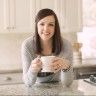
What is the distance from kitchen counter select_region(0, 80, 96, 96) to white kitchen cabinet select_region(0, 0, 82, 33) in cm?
187

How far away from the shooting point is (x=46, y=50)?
1941 millimetres

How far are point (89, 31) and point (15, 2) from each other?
4.25 feet

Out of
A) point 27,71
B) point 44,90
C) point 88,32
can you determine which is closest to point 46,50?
point 27,71

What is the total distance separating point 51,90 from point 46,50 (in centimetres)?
38

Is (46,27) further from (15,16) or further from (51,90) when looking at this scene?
(15,16)

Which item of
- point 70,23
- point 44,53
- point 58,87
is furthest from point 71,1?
point 58,87

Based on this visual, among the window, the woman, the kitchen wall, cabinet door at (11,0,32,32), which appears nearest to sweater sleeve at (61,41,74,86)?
the woman

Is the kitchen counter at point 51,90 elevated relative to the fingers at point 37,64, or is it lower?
lower

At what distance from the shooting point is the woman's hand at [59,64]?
157 centimetres

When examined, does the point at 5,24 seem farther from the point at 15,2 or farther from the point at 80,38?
the point at 80,38

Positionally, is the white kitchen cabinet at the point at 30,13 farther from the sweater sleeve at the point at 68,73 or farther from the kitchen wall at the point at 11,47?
the sweater sleeve at the point at 68,73

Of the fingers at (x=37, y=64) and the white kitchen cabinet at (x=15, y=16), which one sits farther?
the white kitchen cabinet at (x=15, y=16)

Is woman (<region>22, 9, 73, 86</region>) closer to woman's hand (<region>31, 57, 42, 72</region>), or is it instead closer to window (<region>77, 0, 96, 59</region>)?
woman's hand (<region>31, 57, 42, 72</region>)

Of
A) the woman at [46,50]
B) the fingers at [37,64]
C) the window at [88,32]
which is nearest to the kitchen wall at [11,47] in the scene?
the window at [88,32]
